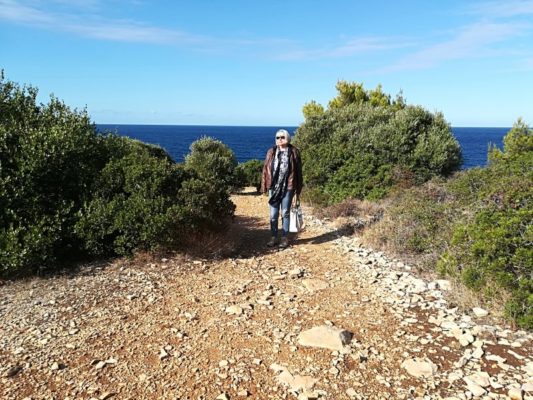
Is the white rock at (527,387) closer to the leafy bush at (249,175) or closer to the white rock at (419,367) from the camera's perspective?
the white rock at (419,367)

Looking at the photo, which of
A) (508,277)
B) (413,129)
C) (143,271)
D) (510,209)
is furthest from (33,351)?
(413,129)

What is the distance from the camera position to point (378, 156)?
39.9ft

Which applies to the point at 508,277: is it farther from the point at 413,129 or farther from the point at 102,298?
the point at 413,129

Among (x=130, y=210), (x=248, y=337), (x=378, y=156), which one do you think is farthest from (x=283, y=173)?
(x=378, y=156)

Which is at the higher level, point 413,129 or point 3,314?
point 413,129

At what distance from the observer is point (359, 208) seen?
1070cm

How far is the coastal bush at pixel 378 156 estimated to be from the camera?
11516mm

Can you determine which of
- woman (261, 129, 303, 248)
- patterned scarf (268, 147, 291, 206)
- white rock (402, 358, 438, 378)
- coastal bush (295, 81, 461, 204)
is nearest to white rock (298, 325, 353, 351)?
white rock (402, 358, 438, 378)

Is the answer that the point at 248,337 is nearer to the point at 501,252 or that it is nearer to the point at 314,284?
the point at 314,284

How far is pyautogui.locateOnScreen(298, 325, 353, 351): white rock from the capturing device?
432 cm

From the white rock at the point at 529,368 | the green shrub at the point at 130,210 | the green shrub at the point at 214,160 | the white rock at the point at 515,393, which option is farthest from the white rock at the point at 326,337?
the green shrub at the point at 214,160

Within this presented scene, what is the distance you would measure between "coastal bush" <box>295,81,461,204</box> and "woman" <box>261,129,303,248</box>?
395 cm

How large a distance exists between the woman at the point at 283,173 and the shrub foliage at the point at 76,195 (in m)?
0.99

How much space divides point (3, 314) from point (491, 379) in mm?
5328
